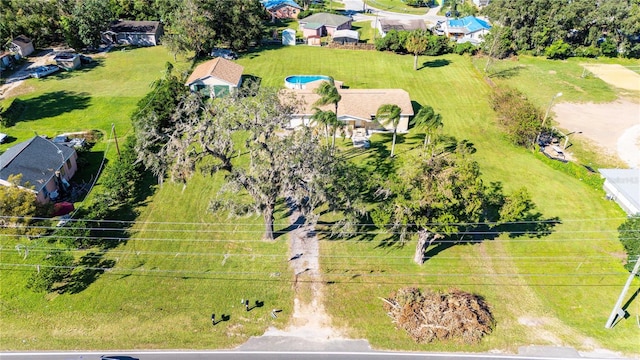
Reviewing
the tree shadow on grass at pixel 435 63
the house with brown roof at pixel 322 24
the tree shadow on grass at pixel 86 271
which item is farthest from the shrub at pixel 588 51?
the tree shadow on grass at pixel 86 271

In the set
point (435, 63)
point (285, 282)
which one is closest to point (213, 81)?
point (285, 282)

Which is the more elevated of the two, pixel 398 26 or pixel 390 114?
pixel 390 114

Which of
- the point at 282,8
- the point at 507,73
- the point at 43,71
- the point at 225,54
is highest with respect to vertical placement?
the point at 282,8

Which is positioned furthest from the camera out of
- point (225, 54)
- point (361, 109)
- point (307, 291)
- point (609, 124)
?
point (225, 54)

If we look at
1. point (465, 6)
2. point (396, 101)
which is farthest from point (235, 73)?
point (465, 6)

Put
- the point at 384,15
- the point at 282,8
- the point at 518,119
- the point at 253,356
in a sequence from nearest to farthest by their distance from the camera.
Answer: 1. the point at 253,356
2. the point at 518,119
3. the point at 282,8
4. the point at 384,15

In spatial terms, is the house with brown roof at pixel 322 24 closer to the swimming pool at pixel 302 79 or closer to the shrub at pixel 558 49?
the swimming pool at pixel 302 79

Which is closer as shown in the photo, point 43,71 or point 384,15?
point 43,71

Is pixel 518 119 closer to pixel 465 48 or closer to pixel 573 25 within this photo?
pixel 465 48

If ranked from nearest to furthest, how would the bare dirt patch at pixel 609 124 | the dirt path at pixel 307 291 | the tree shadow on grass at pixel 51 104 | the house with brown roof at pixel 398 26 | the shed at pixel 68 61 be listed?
the dirt path at pixel 307 291 < the bare dirt patch at pixel 609 124 < the tree shadow on grass at pixel 51 104 < the shed at pixel 68 61 < the house with brown roof at pixel 398 26
